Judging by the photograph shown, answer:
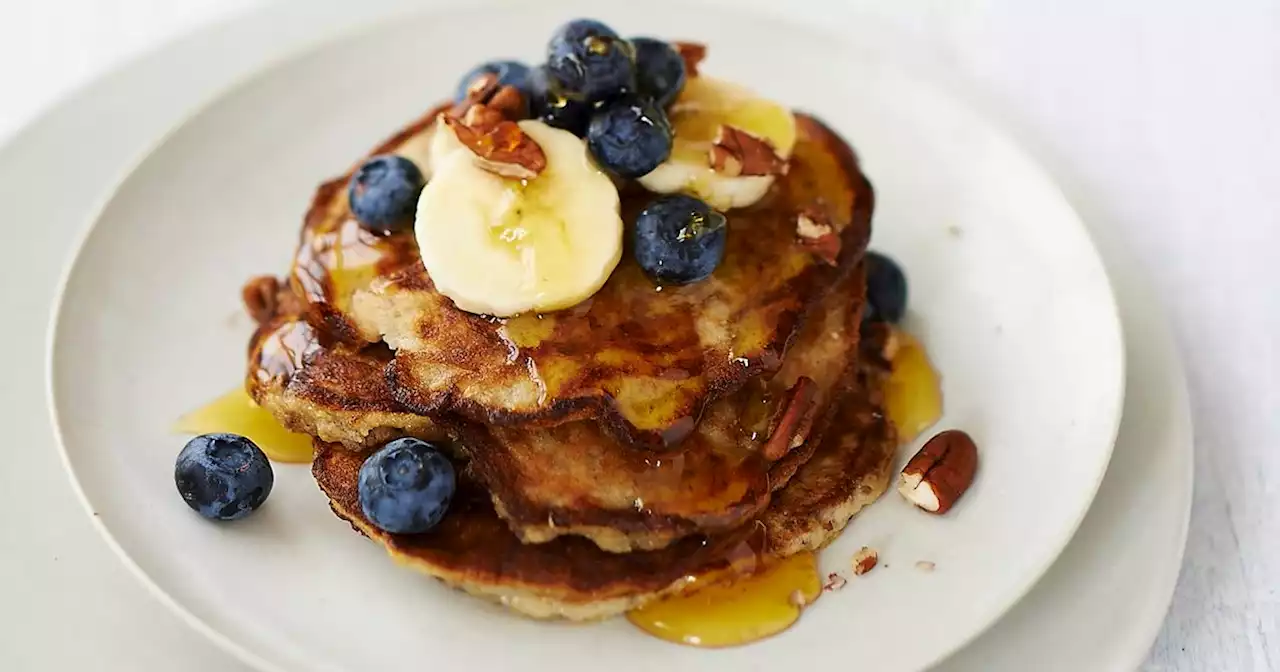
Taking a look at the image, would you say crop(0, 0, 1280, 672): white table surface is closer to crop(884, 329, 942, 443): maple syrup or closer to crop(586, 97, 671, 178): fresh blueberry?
crop(884, 329, 942, 443): maple syrup

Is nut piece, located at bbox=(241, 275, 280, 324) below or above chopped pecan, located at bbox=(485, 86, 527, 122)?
below

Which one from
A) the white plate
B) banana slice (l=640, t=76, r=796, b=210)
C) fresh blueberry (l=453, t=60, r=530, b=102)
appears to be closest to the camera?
the white plate

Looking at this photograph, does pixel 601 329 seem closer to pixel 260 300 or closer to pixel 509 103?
pixel 509 103

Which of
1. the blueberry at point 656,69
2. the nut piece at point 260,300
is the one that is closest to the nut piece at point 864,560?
the blueberry at point 656,69

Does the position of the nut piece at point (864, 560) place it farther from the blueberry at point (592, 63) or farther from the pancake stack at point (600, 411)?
the blueberry at point (592, 63)

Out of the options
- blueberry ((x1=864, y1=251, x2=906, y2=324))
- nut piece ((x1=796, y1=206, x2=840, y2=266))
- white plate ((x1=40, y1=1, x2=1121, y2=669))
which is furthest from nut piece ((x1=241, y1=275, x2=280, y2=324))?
blueberry ((x1=864, y1=251, x2=906, y2=324))

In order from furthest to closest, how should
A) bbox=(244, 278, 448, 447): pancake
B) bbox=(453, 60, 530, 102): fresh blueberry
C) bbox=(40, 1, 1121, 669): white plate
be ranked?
1. bbox=(453, 60, 530, 102): fresh blueberry
2. bbox=(244, 278, 448, 447): pancake
3. bbox=(40, 1, 1121, 669): white plate
